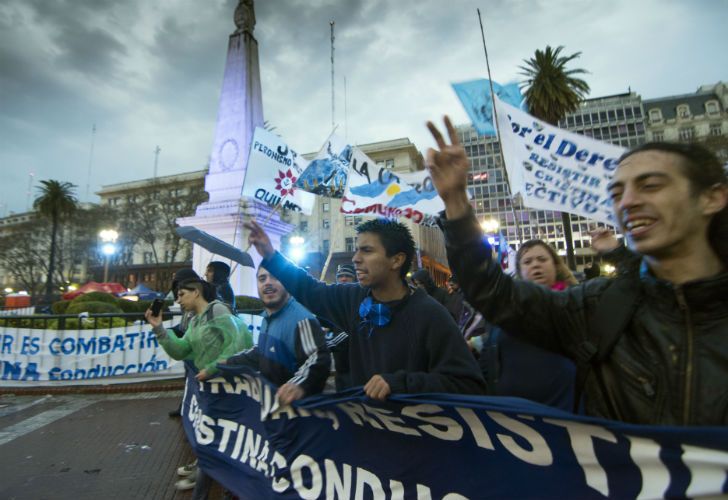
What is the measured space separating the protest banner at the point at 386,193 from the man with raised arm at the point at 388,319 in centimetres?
579

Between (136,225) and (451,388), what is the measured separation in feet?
140

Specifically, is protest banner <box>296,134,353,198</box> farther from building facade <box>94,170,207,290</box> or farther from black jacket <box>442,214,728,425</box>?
building facade <box>94,170,207,290</box>

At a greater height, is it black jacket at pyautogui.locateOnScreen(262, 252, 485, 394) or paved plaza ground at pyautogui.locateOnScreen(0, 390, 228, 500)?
black jacket at pyautogui.locateOnScreen(262, 252, 485, 394)

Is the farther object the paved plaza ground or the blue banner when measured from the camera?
the paved plaza ground

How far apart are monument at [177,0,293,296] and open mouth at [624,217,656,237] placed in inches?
532

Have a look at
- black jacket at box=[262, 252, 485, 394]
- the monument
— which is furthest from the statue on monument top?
black jacket at box=[262, 252, 485, 394]

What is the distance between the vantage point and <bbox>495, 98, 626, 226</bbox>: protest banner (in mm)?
4898

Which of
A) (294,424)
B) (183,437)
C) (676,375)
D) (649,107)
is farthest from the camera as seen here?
(649,107)

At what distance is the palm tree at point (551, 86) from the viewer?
2316cm

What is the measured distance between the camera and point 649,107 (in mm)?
67000

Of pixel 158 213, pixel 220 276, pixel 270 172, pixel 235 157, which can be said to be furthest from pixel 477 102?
pixel 158 213

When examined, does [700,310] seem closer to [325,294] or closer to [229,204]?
[325,294]

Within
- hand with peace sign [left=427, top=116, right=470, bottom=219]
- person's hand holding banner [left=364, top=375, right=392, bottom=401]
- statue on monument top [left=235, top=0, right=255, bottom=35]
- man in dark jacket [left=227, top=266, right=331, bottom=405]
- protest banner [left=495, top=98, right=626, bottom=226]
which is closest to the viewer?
hand with peace sign [left=427, top=116, right=470, bottom=219]

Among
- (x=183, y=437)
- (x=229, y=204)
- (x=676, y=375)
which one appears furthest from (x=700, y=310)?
(x=229, y=204)
